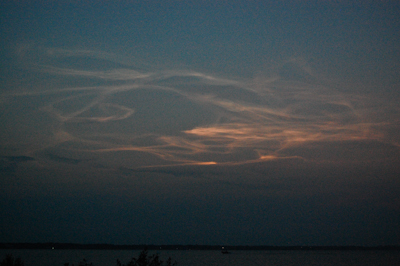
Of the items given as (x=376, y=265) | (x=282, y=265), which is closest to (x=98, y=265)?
(x=282, y=265)

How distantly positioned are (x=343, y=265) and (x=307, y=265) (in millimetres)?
10968

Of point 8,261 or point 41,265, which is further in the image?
point 41,265

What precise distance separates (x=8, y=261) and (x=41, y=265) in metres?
82.8

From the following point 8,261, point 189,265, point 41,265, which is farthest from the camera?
point 189,265

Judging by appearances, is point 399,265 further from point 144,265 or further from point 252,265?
point 144,265

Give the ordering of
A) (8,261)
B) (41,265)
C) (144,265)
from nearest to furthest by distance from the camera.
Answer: (144,265)
(8,261)
(41,265)

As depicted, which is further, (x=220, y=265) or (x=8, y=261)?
(x=220, y=265)

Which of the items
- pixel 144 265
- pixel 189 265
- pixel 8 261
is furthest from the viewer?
pixel 189 265

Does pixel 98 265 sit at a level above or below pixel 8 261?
below

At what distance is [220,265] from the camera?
11588 cm

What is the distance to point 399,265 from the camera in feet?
A: 378

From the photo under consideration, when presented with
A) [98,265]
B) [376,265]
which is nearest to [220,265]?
[98,265]

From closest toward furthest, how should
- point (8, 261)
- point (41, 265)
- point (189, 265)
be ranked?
point (8, 261) < point (41, 265) < point (189, 265)

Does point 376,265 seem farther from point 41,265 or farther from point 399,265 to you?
point 41,265
